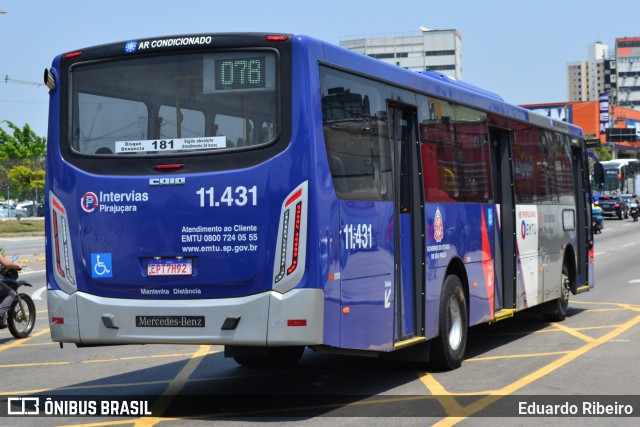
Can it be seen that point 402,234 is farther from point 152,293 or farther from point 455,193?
point 152,293

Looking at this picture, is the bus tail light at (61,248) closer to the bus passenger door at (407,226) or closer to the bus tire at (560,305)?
the bus passenger door at (407,226)

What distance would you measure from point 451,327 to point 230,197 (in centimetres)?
369

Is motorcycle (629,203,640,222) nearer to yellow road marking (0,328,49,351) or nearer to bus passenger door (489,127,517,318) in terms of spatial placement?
bus passenger door (489,127,517,318)

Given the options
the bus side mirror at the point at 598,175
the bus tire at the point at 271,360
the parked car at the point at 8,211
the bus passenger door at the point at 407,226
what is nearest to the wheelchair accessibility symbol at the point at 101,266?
the bus passenger door at the point at 407,226

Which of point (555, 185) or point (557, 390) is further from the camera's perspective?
point (555, 185)

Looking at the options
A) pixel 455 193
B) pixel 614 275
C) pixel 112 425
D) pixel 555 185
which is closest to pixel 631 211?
pixel 614 275

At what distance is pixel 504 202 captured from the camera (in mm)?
Answer: 13352

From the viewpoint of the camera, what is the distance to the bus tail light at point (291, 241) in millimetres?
8242

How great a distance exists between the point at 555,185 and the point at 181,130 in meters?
8.35

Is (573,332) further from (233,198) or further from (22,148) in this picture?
(22,148)

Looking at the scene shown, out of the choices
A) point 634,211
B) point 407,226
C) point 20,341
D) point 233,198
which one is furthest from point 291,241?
point 634,211

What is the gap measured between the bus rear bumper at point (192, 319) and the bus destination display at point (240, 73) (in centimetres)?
171

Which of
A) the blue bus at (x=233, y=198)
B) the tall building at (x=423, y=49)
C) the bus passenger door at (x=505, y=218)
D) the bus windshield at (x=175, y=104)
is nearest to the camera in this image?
the blue bus at (x=233, y=198)

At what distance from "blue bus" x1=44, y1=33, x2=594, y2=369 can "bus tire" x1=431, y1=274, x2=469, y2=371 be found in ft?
2.05
